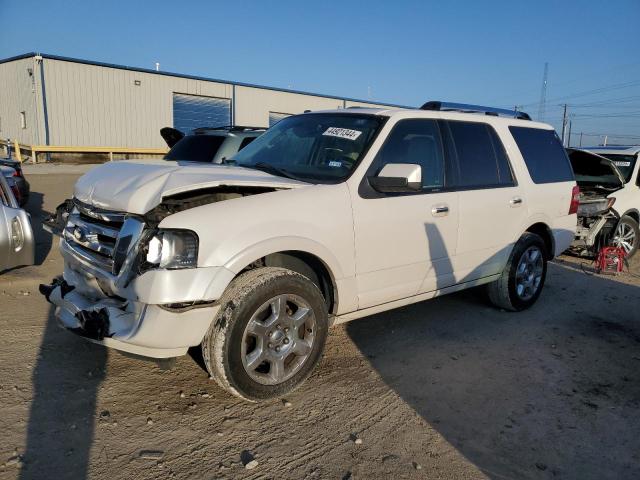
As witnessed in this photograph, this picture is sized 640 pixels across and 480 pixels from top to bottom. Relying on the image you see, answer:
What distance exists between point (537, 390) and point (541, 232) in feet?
8.04

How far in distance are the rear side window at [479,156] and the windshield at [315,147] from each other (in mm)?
944

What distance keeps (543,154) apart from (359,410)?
12.2 ft

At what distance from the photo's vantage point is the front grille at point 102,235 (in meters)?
3.06

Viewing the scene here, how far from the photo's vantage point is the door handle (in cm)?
420

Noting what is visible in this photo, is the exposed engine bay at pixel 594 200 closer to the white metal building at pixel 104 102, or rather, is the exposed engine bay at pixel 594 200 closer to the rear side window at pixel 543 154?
the rear side window at pixel 543 154

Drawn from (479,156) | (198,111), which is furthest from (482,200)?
(198,111)

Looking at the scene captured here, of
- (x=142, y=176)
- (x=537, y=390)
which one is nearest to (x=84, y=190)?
(x=142, y=176)

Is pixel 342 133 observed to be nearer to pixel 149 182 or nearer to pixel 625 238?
pixel 149 182

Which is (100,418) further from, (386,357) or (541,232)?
(541,232)

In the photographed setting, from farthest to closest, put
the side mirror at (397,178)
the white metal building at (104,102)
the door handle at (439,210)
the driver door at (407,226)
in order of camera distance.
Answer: the white metal building at (104,102) < the door handle at (439,210) < the driver door at (407,226) < the side mirror at (397,178)

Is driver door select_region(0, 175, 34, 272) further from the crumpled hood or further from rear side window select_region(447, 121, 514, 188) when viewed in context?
rear side window select_region(447, 121, 514, 188)

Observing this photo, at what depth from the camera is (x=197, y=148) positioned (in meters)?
7.88

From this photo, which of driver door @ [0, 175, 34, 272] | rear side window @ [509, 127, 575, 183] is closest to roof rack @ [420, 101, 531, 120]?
rear side window @ [509, 127, 575, 183]

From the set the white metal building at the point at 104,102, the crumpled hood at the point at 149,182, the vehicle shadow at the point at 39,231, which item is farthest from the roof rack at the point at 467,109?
the white metal building at the point at 104,102
